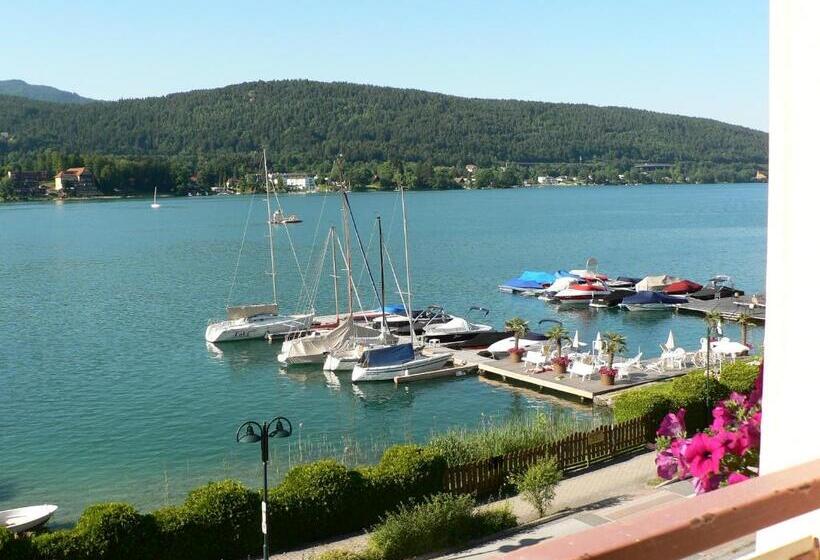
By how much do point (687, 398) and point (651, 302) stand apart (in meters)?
24.0

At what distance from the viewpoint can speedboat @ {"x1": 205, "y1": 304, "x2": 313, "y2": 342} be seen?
32781 millimetres

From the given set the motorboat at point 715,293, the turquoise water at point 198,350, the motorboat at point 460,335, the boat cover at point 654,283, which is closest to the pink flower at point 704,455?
the turquoise water at point 198,350

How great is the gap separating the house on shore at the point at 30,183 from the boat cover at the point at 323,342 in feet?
489

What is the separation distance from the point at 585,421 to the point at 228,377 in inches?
469

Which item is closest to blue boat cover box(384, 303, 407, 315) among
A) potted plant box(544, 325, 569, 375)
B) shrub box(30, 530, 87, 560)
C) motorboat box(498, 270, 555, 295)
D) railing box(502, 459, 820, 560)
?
motorboat box(498, 270, 555, 295)

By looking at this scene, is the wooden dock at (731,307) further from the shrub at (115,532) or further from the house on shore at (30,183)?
the house on shore at (30,183)

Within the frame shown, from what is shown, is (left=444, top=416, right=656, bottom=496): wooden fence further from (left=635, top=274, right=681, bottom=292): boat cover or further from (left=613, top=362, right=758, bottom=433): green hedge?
(left=635, top=274, right=681, bottom=292): boat cover

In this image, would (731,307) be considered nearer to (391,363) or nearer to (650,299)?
(650,299)

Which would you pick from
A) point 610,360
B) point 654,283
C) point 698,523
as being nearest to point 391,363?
point 610,360

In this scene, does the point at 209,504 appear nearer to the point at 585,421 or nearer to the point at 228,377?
the point at 585,421

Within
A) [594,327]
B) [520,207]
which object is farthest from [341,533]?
[520,207]

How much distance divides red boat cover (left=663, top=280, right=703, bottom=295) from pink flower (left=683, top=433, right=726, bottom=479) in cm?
4082

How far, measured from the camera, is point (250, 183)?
175000 millimetres

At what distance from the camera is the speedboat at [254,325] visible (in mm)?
32781
